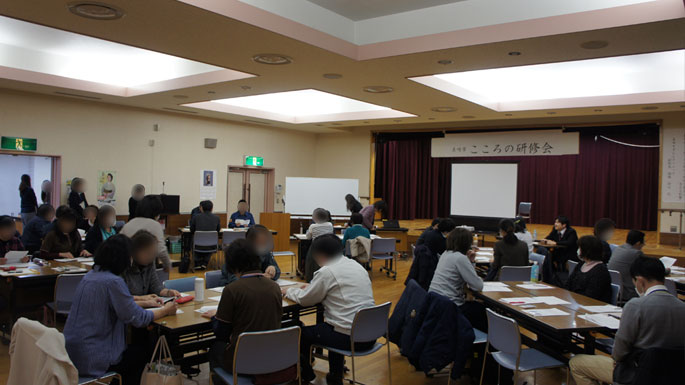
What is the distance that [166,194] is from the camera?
10180 millimetres

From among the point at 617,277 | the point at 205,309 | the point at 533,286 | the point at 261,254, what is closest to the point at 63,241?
the point at 261,254

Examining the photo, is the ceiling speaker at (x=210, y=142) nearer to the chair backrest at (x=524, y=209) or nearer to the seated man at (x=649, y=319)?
the chair backrest at (x=524, y=209)

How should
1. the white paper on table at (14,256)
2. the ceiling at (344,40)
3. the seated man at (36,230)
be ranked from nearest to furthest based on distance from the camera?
the ceiling at (344,40) → the white paper on table at (14,256) → the seated man at (36,230)

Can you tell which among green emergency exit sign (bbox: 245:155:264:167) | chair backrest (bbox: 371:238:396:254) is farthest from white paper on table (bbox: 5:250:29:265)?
green emergency exit sign (bbox: 245:155:264:167)

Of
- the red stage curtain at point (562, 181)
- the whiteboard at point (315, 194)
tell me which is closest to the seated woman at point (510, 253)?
the red stage curtain at point (562, 181)

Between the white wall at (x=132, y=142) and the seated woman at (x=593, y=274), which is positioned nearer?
the seated woman at (x=593, y=274)

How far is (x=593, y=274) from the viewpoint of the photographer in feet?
13.3

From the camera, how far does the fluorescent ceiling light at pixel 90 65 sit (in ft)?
22.4

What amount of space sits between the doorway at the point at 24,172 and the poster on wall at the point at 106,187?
0.72 metres

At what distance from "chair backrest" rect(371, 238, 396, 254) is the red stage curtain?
163 inches

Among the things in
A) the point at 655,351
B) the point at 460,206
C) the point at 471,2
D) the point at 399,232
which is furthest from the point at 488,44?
the point at 460,206

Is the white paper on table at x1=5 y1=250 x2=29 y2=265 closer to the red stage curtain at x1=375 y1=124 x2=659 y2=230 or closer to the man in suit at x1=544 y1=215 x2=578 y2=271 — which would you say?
the man in suit at x1=544 y1=215 x2=578 y2=271

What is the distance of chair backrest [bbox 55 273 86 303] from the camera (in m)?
3.97

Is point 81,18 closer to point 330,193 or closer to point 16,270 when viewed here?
point 16,270
